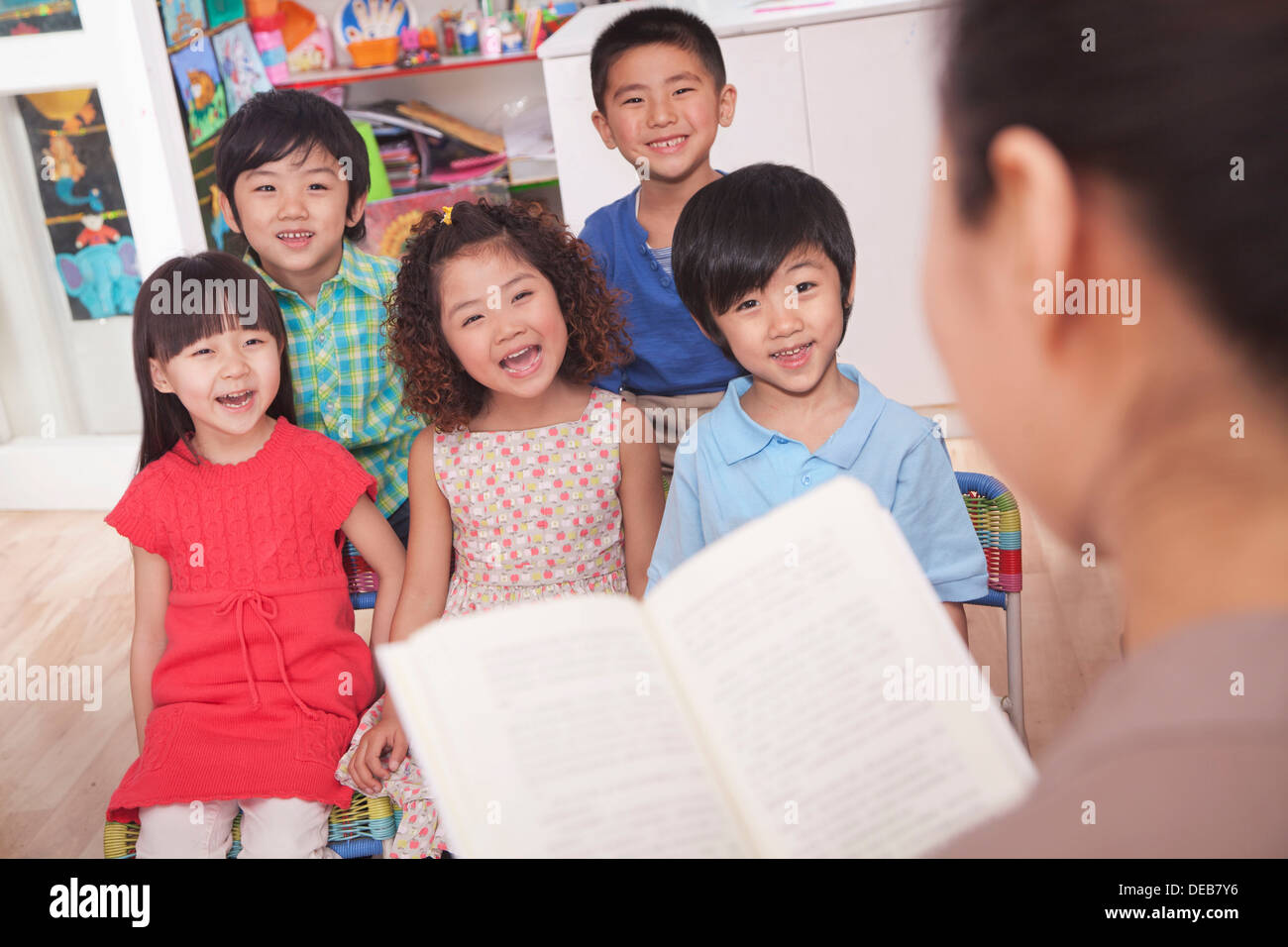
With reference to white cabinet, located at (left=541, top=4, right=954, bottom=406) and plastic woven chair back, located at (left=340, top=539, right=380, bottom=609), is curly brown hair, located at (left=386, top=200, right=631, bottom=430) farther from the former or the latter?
white cabinet, located at (left=541, top=4, right=954, bottom=406)

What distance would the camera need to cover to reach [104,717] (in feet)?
7.86

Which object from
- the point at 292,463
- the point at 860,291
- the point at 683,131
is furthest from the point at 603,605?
the point at 860,291

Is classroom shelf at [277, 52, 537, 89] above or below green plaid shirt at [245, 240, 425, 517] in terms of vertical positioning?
above

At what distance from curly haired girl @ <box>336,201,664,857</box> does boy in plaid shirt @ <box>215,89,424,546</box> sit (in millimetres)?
137

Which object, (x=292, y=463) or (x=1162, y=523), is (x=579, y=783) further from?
(x=292, y=463)

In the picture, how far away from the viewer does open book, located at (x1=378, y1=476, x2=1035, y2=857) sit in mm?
647

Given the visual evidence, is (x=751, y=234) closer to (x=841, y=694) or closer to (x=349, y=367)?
(x=349, y=367)

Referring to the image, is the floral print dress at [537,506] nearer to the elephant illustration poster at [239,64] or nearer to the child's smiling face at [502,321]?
the child's smiling face at [502,321]

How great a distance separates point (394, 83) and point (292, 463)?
258 cm

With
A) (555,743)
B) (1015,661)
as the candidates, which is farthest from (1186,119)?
(1015,661)

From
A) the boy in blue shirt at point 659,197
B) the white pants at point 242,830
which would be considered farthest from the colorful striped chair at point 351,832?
the boy in blue shirt at point 659,197

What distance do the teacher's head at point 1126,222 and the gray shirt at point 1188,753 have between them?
0.22 ft

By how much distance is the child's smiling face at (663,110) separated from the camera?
1.92 m

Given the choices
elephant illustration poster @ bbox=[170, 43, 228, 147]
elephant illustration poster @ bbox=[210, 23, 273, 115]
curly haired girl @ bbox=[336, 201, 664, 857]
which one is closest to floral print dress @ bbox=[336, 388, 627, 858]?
curly haired girl @ bbox=[336, 201, 664, 857]
